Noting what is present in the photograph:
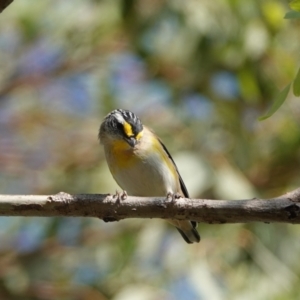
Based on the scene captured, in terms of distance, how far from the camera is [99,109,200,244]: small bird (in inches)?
198

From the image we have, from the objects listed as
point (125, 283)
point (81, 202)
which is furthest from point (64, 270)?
point (81, 202)

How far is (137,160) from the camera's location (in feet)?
16.6

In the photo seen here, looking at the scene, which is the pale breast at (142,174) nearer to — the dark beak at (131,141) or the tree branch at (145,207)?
the dark beak at (131,141)

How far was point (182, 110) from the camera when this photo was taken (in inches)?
297

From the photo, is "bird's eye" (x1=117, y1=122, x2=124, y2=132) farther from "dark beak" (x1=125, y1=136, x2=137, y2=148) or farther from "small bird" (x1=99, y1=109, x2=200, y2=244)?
"dark beak" (x1=125, y1=136, x2=137, y2=148)

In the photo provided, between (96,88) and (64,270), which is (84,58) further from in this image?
(64,270)

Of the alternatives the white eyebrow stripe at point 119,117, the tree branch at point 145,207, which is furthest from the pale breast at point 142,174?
the tree branch at point 145,207

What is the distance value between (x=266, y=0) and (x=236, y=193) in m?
1.70

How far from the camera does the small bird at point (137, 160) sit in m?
5.04

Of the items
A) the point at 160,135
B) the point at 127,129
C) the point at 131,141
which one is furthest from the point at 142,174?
the point at 160,135

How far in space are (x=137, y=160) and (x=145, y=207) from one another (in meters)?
1.86

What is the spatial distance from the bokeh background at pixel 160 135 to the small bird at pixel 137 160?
0.87 meters

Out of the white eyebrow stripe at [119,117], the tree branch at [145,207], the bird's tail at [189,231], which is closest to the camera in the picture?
the tree branch at [145,207]

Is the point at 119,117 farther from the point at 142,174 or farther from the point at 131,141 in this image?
the point at 142,174
